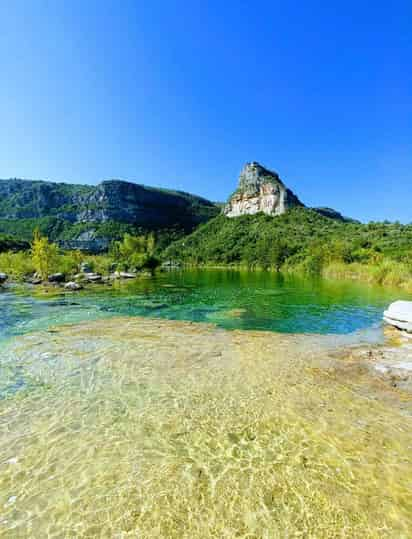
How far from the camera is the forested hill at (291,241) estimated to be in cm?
5859

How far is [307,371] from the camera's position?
8.53 m

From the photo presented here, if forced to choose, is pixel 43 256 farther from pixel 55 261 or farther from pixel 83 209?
pixel 83 209

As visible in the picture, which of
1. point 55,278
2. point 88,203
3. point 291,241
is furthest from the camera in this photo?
point 88,203

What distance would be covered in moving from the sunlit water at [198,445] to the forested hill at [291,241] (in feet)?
137

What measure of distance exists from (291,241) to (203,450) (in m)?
89.7

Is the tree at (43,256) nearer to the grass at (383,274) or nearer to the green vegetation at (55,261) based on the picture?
the green vegetation at (55,261)

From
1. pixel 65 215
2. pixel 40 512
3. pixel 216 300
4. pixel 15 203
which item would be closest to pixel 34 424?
pixel 40 512

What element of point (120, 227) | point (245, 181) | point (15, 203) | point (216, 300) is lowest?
point (216, 300)

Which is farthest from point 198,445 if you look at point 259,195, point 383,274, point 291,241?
point 259,195

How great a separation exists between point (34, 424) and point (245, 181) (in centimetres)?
16027

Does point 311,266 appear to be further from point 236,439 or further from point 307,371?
point 236,439

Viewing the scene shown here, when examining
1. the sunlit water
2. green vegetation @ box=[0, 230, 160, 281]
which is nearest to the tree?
green vegetation @ box=[0, 230, 160, 281]

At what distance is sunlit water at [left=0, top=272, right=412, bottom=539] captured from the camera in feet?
11.3

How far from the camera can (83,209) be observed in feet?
519
